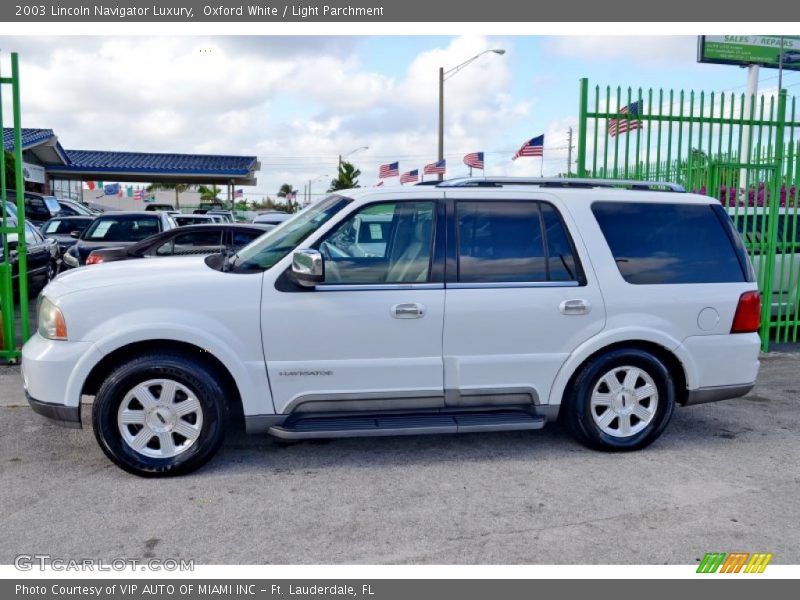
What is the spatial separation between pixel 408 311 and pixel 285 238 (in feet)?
3.26

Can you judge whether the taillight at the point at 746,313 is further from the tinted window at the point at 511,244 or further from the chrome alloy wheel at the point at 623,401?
the tinted window at the point at 511,244

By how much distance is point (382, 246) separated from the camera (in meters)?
4.96

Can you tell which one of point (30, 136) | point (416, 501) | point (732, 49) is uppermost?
point (732, 49)

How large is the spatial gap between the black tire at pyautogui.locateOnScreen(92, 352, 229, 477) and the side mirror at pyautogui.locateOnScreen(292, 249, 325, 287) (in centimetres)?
82

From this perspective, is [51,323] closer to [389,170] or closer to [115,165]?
[389,170]

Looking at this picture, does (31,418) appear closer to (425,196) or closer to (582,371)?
(425,196)

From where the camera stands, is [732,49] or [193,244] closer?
[193,244]

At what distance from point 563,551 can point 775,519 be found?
1.34 metres

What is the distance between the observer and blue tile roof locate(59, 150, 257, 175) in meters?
39.3

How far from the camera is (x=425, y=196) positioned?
5.02 meters

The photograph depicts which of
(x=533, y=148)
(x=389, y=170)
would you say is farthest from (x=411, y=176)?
(x=533, y=148)

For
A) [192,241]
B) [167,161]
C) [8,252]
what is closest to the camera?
[8,252]

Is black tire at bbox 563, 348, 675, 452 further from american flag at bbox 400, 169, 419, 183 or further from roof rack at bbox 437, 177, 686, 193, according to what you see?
american flag at bbox 400, 169, 419, 183

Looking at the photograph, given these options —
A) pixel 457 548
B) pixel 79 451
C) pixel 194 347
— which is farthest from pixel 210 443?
pixel 457 548
